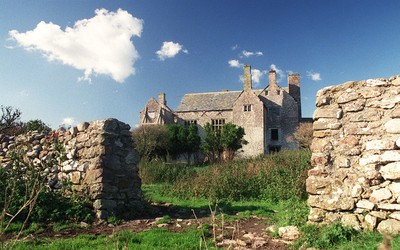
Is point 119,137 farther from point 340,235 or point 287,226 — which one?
point 340,235

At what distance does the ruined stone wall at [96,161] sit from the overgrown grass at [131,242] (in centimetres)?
197

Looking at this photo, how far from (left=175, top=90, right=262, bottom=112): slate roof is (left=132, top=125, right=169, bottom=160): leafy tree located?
8204 mm

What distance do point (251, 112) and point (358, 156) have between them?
101 ft

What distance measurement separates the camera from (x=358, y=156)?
5.48 metres

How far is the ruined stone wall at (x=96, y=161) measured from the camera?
7.95 metres

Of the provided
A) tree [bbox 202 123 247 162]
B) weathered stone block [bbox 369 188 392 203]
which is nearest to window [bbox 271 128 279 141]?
tree [bbox 202 123 247 162]

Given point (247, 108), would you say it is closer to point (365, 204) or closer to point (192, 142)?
point (192, 142)

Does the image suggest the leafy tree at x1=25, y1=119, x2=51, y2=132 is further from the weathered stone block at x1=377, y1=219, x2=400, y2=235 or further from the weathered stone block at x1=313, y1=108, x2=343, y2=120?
the weathered stone block at x1=377, y1=219, x2=400, y2=235

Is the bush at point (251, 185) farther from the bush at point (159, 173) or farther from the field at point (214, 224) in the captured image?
the bush at point (159, 173)

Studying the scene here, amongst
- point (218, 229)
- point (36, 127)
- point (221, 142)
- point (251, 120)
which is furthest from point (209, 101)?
point (218, 229)

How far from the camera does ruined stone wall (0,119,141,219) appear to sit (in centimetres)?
795

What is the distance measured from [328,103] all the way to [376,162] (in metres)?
1.37

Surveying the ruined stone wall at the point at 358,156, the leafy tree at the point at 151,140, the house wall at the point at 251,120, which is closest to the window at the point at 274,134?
the house wall at the point at 251,120

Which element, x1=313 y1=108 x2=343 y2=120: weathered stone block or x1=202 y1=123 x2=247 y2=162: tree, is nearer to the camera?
x1=313 y1=108 x2=343 y2=120: weathered stone block
